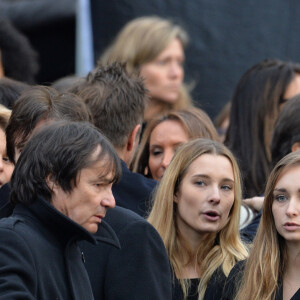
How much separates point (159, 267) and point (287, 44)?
13.6 ft

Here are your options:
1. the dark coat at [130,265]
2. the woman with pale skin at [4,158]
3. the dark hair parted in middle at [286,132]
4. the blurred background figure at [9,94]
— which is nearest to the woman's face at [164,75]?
the dark hair parted in middle at [286,132]

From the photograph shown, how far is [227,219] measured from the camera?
4332mm

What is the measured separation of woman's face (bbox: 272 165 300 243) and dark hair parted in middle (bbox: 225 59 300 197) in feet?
3.81

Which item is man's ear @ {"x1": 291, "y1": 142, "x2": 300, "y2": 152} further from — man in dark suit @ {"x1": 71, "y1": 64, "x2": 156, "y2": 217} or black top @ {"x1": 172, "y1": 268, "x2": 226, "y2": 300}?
black top @ {"x1": 172, "y1": 268, "x2": 226, "y2": 300}

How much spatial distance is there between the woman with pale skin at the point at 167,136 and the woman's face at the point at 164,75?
57.1 inches

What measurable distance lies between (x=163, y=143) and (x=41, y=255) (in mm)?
2131

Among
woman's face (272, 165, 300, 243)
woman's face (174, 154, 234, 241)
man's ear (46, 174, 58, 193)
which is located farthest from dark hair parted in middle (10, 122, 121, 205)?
woman's face (174, 154, 234, 241)

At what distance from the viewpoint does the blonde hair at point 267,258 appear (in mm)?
3949

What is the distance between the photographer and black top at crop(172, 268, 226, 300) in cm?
408

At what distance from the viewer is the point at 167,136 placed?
5.03 meters

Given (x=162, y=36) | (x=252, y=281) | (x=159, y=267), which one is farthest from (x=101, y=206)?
(x=162, y=36)

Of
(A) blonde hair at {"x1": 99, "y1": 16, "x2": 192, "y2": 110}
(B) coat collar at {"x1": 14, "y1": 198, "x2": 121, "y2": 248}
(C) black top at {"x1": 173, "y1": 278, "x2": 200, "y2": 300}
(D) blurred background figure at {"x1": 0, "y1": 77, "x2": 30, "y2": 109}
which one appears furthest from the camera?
(A) blonde hair at {"x1": 99, "y1": 16, "x2": 192, "y2": 110}

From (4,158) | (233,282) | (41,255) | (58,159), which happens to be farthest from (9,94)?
(41,255)

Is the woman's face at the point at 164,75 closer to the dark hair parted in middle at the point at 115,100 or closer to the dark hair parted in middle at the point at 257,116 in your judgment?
the dark hair parted in middle at the point at 257,116
